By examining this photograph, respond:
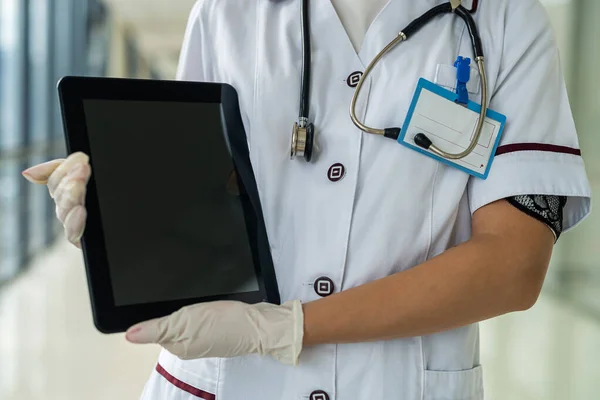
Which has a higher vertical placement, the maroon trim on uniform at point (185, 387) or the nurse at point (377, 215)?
the nurse at point (377, 215)

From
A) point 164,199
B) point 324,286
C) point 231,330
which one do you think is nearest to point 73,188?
point 164,199

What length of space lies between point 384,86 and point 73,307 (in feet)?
13.3

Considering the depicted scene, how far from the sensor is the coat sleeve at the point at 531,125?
961 millimetres

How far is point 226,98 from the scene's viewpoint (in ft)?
3.37

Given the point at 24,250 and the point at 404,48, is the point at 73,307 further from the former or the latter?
the point at 404,48

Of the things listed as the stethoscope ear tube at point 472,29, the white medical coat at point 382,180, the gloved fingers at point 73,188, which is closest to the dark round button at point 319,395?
the white medical coat at point 382,180

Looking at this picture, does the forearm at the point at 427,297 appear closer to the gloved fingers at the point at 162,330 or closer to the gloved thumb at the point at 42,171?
the gloved fingers at the point at 162,330

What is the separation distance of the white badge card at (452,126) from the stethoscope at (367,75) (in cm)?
1

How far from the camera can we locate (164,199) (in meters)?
0.96

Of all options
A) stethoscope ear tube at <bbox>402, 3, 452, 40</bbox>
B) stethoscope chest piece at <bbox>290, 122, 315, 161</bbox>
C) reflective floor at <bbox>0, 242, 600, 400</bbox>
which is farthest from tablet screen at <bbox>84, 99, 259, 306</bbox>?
reflective floor at <bbox>0, 242, 600, 400</bbox>

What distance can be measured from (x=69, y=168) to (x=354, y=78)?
0.47 meters

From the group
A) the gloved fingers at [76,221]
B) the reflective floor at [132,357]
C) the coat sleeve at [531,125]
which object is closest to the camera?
the gloved fingers at [76,221]

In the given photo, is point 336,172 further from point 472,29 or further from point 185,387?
point 185,387

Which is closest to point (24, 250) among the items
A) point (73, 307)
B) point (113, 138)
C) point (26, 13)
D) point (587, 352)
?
point (73, 307)
